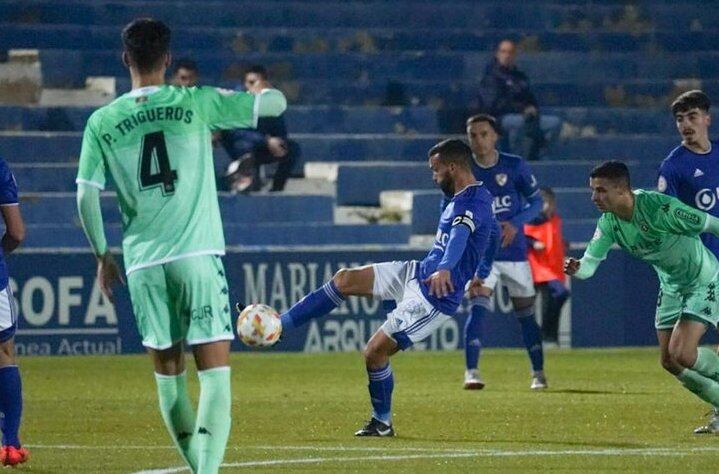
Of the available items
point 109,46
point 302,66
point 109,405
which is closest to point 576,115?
point 302,66

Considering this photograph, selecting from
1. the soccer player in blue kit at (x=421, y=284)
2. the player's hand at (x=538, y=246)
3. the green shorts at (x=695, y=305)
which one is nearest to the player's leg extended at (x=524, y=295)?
the soccer player in blue kit at (x=421, y=284)

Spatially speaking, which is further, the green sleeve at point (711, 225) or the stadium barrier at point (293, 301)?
the stadium barrier at point (293, 301)

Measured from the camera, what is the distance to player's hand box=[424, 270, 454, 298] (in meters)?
10.0

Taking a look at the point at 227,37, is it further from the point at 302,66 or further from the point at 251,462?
the point at 251,462

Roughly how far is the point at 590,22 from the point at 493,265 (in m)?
12.4

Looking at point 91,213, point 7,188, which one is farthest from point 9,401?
point 91,213

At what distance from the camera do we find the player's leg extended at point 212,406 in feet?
23.6

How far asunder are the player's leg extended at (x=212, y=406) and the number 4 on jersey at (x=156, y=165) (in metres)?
0.70

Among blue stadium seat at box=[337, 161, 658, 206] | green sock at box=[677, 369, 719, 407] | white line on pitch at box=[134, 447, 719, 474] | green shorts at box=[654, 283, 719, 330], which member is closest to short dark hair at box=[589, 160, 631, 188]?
green shorts at box=[654, 283, 719, 330]

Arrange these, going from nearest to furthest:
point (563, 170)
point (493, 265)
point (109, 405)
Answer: point (109, 405), point (493, 265), point (563, 170)

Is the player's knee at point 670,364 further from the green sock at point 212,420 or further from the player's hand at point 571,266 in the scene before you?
the green sock at point 212,420

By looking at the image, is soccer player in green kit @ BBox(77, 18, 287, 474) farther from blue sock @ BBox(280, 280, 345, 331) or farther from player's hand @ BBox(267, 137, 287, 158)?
player's hand @ BBox(267, 137, 287, 158)

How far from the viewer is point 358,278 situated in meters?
10.6

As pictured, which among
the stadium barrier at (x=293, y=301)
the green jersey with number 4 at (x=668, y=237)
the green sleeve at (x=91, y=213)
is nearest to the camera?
the green sleeve at (x=91, y=213)
